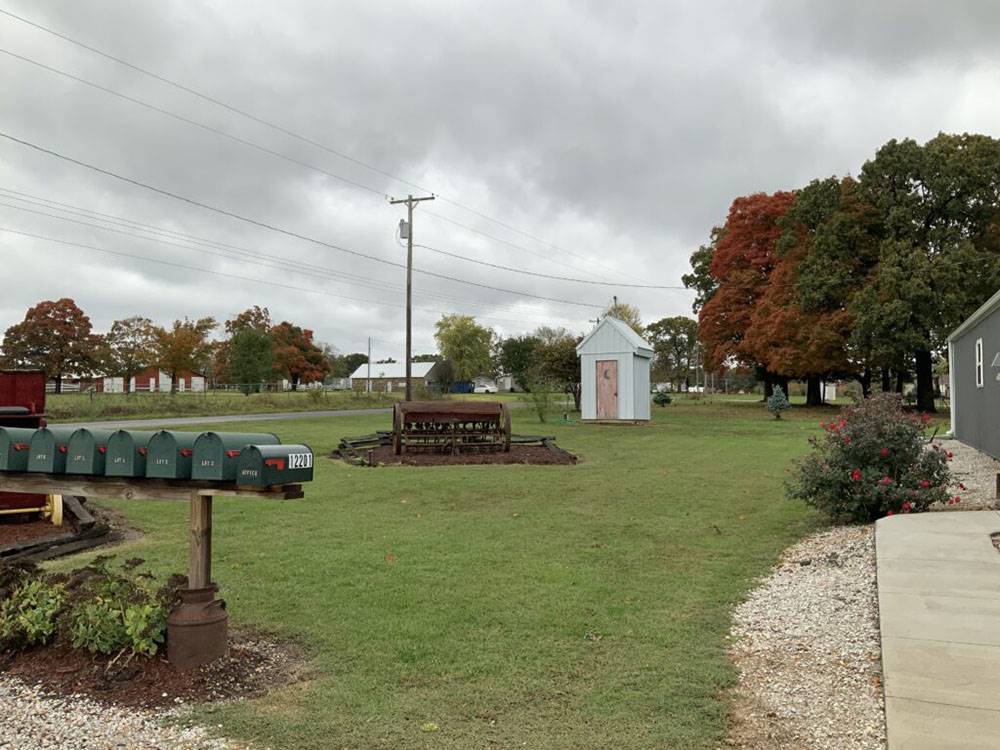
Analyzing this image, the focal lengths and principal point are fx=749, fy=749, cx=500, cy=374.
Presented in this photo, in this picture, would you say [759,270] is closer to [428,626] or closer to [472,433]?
[472,433]

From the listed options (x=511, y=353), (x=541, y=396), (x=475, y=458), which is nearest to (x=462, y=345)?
(x=511, y=353)

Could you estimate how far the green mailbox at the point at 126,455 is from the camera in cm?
423

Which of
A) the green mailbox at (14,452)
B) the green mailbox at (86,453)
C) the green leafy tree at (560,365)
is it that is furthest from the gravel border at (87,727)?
the green leafy tree at (560,365)

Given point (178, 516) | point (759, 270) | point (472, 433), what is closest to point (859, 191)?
point (759, 270)

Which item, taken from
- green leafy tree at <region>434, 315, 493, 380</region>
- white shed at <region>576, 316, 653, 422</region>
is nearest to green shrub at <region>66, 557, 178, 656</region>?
white shed at <region>576, 316, 653, 422</region>

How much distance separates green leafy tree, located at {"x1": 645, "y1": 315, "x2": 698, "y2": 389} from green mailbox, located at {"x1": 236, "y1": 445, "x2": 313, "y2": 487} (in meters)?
88.8

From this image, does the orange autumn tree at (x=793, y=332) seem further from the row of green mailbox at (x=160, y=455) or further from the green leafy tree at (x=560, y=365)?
the row of green mailbox at (x=160, y=455)

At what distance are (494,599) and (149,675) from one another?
229 centimetres

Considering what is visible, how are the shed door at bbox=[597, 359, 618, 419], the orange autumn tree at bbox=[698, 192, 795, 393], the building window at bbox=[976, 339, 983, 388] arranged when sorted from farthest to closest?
the orange autumn tree at bbox=[698, 192, 795, 393] < the shed door at bbox=[597, 359, 618, 419] < the building window at bbox=[976, 339, 983, 388]

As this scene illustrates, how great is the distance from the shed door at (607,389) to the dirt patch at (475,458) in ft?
37.4

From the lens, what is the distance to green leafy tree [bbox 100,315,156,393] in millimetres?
58812

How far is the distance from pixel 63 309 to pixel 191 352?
10649mm

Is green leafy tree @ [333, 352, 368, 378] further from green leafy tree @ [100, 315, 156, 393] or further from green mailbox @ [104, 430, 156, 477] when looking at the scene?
green mailbox @ [104, 430, 156, 477]

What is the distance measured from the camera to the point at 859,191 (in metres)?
31.4
